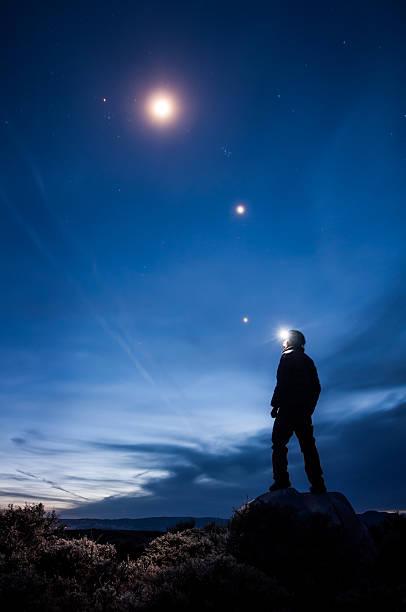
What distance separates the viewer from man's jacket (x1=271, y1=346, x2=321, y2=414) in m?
9.59

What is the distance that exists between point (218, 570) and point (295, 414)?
14.0 ft

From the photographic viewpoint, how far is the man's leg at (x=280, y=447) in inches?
364

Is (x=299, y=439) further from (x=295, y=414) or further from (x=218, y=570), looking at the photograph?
(x=218, y=570)

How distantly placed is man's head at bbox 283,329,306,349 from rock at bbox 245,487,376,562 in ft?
11.9

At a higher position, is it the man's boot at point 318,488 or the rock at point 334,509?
the man's boot at point 318,488

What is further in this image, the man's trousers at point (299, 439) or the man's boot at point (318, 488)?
the man's trousers at point (299, 439)

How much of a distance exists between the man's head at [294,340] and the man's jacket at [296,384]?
0.36 m

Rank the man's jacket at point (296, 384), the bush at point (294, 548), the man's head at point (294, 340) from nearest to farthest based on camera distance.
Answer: the bush at point (294, 548) → the man's jacket at point (296, 384) → the man's head at point (294, 340)

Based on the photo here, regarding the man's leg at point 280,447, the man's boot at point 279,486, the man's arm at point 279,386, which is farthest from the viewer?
the man's arm at point 279,386

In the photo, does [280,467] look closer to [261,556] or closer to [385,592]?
[261,556]

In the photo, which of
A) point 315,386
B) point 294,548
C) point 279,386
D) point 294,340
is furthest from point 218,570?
point 294,340

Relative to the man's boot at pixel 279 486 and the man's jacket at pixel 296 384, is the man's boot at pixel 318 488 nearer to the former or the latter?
the man's boot at pixel 279 486

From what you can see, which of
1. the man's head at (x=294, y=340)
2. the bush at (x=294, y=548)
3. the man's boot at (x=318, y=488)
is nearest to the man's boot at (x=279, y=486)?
the man's boot at (x=318, y=488)

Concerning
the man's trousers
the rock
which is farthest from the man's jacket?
the rock
